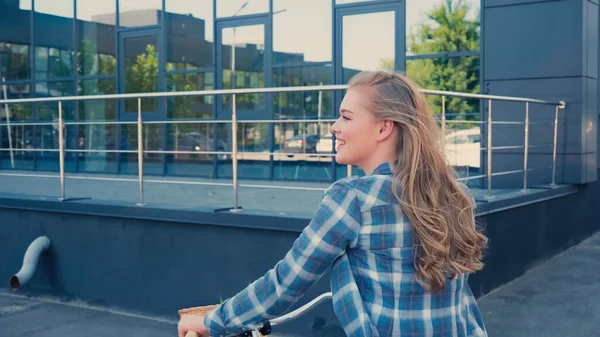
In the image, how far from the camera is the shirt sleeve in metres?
1.68

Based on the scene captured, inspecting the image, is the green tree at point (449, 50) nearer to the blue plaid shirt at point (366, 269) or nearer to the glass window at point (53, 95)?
the glass window at point (53, 95)

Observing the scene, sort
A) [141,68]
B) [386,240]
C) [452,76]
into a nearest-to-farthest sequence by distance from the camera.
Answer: [386,240]
[452,76]
[141,68]

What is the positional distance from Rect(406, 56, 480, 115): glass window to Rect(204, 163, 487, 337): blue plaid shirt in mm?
8578

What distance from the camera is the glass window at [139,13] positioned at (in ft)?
43.8

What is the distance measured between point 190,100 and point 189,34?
1.15 m

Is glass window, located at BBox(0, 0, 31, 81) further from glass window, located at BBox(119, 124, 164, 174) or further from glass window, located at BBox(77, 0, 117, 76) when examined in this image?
glass window, located at BBox(119, 124, 164, 174)

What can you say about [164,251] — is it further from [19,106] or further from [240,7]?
[19,106]

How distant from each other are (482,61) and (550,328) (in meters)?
5.10

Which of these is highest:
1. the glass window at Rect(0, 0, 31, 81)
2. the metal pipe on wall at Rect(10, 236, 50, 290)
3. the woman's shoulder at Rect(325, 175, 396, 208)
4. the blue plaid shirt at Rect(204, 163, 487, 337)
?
the glass window at Rect(0, 0, 31, 81)

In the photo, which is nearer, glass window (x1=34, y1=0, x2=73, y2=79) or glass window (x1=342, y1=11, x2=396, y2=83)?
glass window (x1=342, y1=11, x2=396, y2=83)

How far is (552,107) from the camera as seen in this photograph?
9430 mm

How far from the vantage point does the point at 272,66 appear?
12.1 m

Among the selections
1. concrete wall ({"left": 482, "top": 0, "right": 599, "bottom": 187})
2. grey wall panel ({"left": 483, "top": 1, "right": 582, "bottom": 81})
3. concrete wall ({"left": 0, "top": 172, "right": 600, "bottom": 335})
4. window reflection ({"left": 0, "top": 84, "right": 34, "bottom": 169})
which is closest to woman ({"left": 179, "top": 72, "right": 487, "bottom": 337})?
concrete wall ({"left": 0, "top": 172, "right": 600, "bottom": 335})

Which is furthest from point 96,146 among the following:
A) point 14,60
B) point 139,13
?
point 14,60
